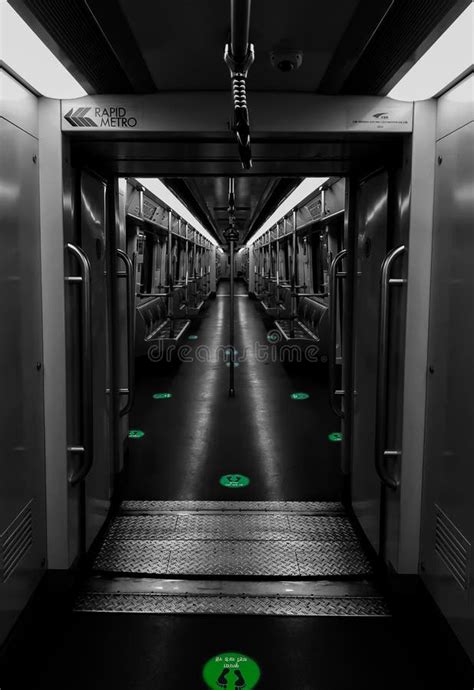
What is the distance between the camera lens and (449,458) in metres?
2.39

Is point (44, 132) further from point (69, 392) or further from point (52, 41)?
point (69, 392)

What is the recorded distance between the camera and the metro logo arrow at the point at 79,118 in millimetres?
2580

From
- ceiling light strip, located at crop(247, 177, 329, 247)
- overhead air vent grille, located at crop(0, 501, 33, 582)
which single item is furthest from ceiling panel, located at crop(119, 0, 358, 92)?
ceiling light strip, located at crop(247, 177, 329, 247)

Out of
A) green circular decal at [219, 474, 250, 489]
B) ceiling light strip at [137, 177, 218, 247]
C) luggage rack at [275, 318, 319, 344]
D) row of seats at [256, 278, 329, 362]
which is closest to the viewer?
green circular decal at [219, 474, 250, 489]

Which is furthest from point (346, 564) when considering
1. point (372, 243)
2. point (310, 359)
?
point (310, 359)

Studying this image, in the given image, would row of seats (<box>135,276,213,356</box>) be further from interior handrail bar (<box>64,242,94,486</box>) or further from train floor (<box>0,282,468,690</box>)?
interior handrail bar (<box>64,242,94,486</box>)

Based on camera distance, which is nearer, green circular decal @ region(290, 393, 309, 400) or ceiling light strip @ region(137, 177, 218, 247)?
green circular decal @ region(290, 393, 309, 400)

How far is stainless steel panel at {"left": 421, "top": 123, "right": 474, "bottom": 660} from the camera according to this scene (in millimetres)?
2193

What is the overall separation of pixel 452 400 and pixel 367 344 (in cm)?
99

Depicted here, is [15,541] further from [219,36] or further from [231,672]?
[219,36]

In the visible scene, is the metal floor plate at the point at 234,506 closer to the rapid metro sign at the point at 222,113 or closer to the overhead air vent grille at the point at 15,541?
the overhead air vent grille at the point at 15,541

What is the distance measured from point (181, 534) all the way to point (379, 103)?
2662 mm

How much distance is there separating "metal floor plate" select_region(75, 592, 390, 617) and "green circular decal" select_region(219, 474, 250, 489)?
4.76ft

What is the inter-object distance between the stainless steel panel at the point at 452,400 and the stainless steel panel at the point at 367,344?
0.49 m
